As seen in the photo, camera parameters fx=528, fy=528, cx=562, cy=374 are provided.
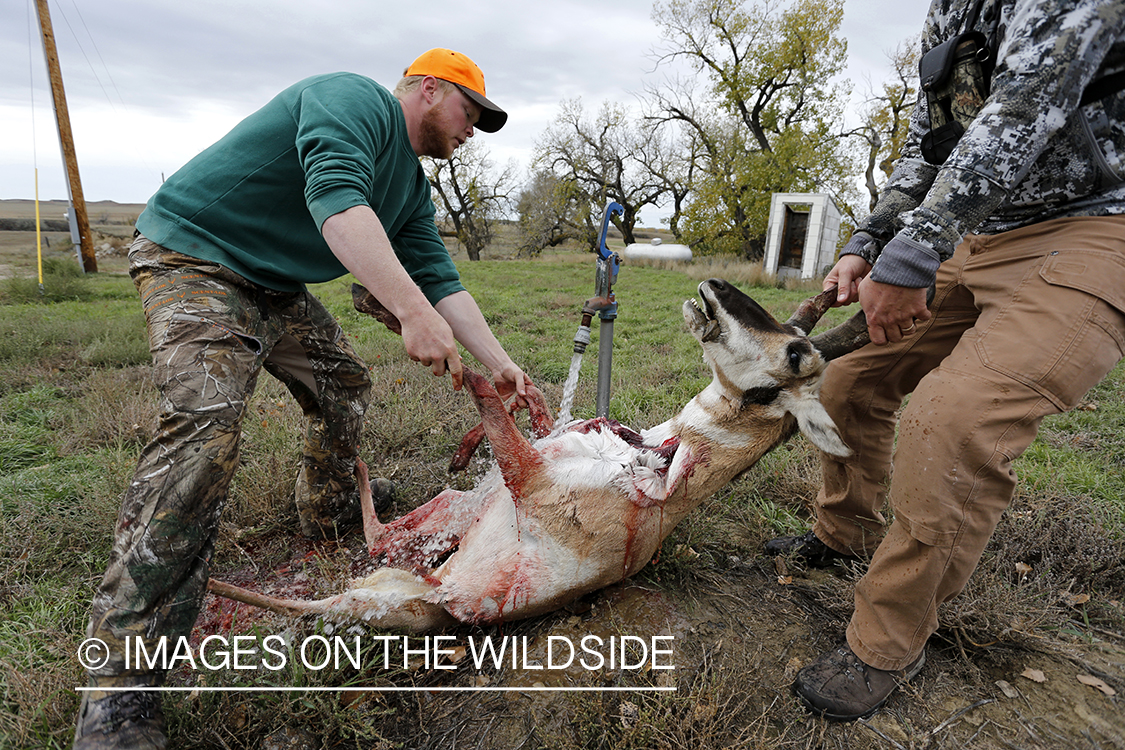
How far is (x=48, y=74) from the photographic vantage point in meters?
11.7

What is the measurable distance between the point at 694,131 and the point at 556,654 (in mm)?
28081

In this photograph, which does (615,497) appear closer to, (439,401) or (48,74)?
(439,401)

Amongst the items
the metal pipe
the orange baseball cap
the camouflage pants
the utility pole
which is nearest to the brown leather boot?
the metal pipe

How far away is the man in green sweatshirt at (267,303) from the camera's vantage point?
1687 millimetres

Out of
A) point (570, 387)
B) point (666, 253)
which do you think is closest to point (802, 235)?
point (666, 253)

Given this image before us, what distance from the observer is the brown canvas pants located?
5.08 ft

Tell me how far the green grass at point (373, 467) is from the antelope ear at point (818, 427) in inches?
28.9

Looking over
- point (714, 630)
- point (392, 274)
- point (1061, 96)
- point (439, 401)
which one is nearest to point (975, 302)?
point (1061, 96)

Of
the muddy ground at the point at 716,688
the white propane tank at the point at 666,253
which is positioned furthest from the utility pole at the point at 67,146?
the white propane tank at the point at 666,253

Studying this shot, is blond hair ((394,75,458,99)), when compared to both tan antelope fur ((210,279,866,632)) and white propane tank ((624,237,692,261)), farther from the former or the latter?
white propane tank ((624,237,692,261))

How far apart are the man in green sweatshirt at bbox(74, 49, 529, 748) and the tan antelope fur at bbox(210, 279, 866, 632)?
0.37 m

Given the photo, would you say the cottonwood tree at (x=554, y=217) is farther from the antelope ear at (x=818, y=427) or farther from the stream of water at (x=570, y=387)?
the antelope ear at (x=818, y=427)

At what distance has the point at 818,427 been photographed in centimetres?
218

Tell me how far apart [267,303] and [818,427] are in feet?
8.00
